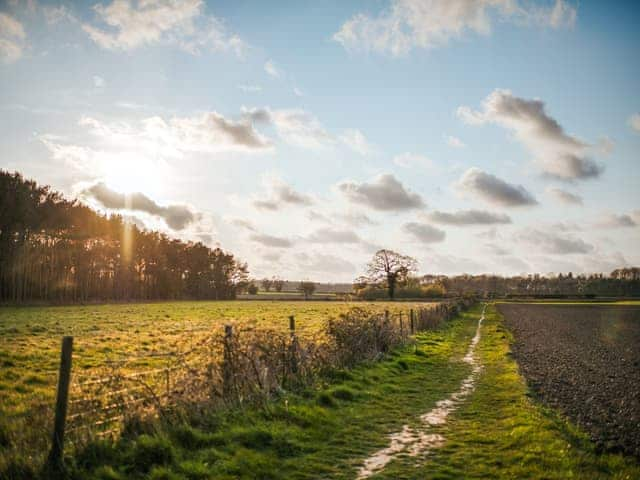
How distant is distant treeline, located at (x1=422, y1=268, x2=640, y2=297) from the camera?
157625mm

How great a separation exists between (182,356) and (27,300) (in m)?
67.1

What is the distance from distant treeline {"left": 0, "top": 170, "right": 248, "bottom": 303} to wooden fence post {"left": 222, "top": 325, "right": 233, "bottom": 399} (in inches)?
2473

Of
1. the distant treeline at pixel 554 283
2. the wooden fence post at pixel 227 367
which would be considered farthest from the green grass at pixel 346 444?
the distant treeline at pixel 554 283

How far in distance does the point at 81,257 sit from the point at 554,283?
184 m

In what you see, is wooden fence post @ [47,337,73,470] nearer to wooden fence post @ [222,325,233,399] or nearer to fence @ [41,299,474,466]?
fence @ [41,299,474,466]

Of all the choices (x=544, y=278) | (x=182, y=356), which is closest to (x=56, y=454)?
(x=182, y=356)

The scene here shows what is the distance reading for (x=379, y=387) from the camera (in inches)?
566

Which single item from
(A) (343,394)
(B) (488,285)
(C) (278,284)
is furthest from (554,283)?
(A) (343,394)

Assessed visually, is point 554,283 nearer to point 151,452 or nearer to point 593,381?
point 593,381

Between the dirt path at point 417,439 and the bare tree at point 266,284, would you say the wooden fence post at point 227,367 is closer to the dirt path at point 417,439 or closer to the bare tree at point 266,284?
the dirt path at point 417,439

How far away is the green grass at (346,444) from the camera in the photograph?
7336mm

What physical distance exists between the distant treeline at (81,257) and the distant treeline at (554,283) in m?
84.0

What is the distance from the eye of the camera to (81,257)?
76125 mm

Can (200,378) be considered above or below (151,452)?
above
